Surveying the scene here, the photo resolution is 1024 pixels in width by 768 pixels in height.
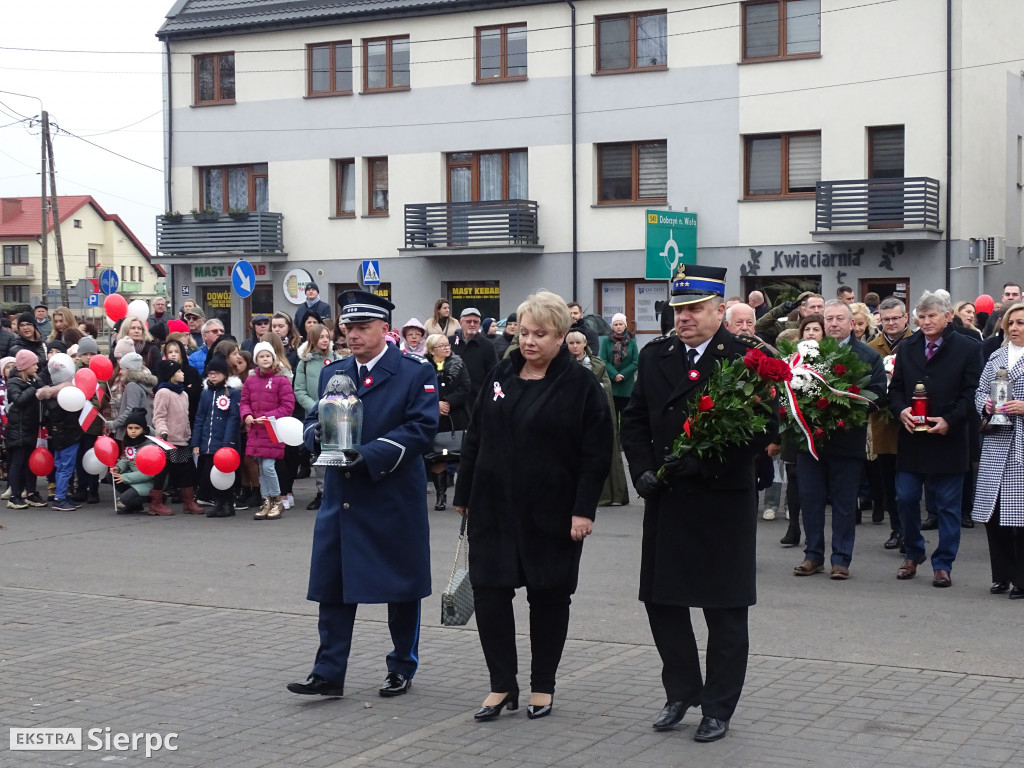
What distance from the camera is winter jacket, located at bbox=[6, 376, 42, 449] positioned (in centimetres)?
1515

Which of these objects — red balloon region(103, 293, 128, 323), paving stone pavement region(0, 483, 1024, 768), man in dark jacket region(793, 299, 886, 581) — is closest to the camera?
paving stone pavement region(0, 483, 1024, 768)

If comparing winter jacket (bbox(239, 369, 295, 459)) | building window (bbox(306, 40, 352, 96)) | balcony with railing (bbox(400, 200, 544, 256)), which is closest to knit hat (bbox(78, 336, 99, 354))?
winter jacket (bbox(239, 369, 295, 459))

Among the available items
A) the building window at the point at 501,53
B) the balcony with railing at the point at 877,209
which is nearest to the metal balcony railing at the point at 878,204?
the balcony with railing at the point at 877,209

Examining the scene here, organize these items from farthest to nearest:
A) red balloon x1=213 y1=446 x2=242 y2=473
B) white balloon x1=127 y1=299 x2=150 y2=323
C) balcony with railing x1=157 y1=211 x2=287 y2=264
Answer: balcony with railing x1=157 y1=211 x2=287 y2=264
white balloon x1=127 y1=299 x2=150 y2=323
red balloon x1=213 y1=446 x2=242 y2=473

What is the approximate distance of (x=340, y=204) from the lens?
3628 cm

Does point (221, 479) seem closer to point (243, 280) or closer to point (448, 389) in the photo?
point (448, 389)

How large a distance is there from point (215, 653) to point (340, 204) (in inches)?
1147

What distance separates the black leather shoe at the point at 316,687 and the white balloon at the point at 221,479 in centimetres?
764

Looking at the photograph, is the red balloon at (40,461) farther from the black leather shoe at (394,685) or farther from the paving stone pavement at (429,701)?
the black leather shoe at (394,685)

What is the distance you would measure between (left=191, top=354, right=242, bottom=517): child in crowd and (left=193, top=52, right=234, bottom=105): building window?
24396 mm

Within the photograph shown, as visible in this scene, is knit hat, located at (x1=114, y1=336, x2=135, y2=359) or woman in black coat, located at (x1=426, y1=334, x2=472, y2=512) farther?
knit hat, located at (x1=114, y1=336, x2=135, y2=359)

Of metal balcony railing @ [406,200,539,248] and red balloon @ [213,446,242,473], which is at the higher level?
metal balcony railing @ [406,200,539,248]

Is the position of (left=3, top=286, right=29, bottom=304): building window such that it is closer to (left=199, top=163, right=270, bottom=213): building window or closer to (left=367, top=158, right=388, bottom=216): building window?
(left=199, top=163, right=270, bottom=213): building window

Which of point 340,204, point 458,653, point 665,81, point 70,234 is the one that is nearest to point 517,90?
point 665,81
